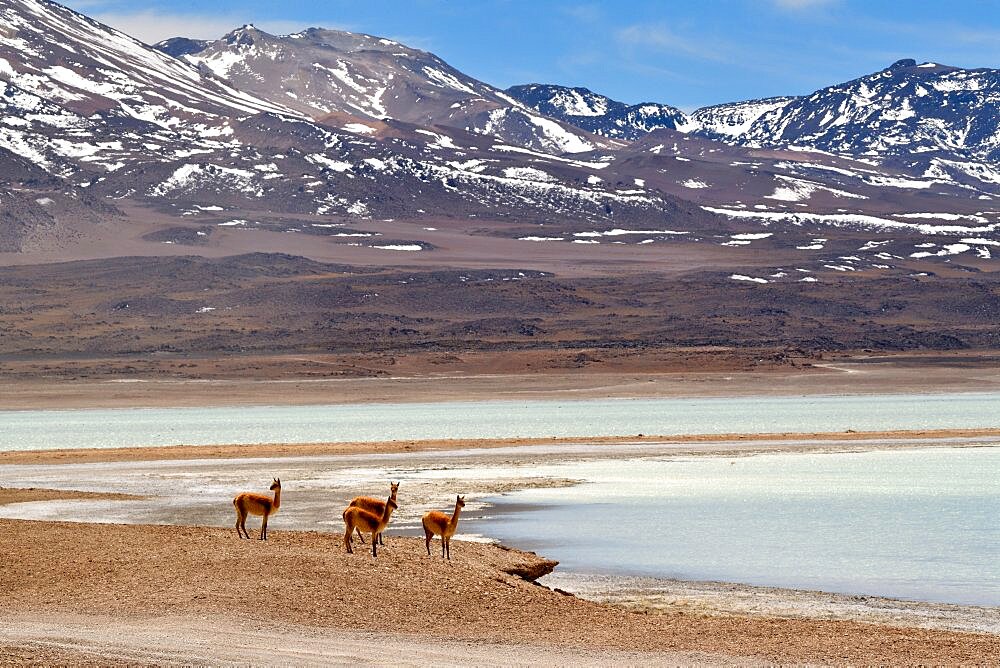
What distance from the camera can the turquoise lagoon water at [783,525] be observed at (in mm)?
22469

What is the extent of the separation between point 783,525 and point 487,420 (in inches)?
1678

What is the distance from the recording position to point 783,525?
91.9 feet

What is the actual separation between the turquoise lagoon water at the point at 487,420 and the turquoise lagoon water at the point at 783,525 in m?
19.7

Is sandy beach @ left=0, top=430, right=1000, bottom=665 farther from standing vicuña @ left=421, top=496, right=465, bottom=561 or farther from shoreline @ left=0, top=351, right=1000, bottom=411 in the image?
shoreline @ left=0, top=351, right=1000, bottom=411

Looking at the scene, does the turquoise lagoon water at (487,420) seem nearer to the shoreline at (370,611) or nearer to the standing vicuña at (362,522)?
the standing vicuña at (362,522)

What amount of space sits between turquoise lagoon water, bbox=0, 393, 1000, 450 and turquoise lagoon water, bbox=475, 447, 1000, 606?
1972 centimetres

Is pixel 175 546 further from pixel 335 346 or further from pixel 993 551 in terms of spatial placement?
pixel 335 346

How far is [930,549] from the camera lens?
24.5 meters

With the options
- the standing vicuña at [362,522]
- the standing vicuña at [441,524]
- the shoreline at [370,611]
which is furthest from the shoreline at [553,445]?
the shoreline at [370,611]

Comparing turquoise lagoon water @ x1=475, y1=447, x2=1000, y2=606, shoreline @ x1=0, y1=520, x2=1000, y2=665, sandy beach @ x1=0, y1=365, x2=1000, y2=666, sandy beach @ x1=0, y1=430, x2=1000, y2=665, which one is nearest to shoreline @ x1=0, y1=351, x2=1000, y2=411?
turquoise lagoon water @ x1=475, y1=447, x2=1000, y2=606

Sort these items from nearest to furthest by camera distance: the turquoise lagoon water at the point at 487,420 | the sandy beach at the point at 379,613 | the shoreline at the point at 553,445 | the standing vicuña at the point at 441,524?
the sandy beach at the point at 379,613 → the standing vicuña at the point at 441,524 → the shoreline at the point at 553,445 → the turquoise lagoon water at the point at 487,420

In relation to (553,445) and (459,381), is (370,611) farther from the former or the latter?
(459,381)

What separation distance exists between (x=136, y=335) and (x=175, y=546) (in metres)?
128

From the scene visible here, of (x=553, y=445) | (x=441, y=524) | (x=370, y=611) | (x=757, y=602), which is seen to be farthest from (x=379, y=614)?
(x=553, y=445)
